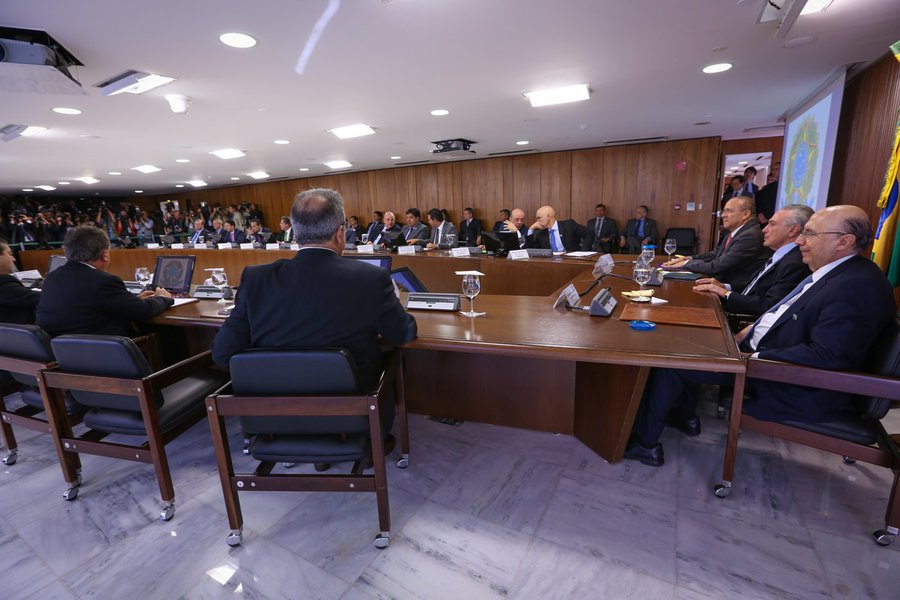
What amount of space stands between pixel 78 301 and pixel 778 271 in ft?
11.8

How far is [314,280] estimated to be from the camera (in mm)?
1381

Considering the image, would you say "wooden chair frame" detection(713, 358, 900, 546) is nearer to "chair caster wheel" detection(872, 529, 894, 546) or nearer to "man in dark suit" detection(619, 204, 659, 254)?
"chair caster wheel" detection(872, 529, 894, 546)

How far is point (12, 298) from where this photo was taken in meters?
→ 2.21

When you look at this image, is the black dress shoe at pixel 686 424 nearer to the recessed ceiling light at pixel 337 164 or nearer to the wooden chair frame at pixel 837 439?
the wooden chair frame at pixel 837 439

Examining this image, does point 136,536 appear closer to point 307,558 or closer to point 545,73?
point 307,558

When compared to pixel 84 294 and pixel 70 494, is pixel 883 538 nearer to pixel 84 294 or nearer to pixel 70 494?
pixel 70 494

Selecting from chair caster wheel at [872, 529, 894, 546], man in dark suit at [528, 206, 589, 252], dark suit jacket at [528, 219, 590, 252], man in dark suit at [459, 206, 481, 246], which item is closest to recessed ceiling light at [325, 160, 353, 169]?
man in dark suit at [459, 206, 481, 246]

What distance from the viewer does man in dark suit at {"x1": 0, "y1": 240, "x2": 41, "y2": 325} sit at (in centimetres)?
221

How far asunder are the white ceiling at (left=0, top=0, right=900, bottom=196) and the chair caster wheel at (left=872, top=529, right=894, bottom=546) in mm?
2568

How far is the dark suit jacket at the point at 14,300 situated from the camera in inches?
87.0

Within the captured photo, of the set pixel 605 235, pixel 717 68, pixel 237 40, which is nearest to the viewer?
pixel 237 40

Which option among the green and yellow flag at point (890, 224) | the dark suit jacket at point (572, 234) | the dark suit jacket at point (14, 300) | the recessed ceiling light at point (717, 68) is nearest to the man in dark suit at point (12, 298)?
the dark suit jacket at point (14, 300)

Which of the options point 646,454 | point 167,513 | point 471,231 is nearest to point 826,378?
point 646,454

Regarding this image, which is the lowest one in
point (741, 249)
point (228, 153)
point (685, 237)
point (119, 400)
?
→ point (119, 400)
